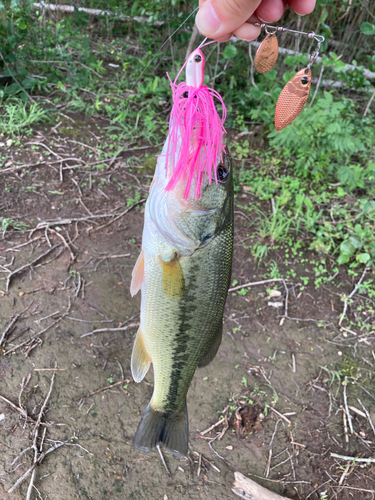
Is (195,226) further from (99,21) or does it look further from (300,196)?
(99,21)

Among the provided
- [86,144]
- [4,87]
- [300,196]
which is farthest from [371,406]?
[4,87]

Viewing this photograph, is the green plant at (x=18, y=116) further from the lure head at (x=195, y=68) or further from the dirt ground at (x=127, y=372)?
the lure head at (x=195, y=68)

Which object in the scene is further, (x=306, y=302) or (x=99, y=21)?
(x=99, y=21)

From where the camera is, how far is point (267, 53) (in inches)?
54.4

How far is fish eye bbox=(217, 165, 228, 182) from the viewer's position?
58.1 inches

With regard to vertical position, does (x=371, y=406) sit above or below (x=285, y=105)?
below

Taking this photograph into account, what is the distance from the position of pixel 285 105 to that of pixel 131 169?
349cm

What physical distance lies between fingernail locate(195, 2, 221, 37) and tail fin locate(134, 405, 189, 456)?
1.90 m

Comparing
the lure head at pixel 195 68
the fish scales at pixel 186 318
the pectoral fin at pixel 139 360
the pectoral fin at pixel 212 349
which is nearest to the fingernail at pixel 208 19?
the lure head at pixel 195 68

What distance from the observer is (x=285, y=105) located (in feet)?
4.48

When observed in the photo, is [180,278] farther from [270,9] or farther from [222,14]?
[270,9]

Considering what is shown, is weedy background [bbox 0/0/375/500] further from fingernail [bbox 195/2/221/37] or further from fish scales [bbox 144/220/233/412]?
fingernail [bbox 195/2/221/37]

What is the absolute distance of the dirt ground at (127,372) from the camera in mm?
2445

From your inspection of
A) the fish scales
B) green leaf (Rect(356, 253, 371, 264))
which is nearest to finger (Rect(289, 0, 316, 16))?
the fish scales
